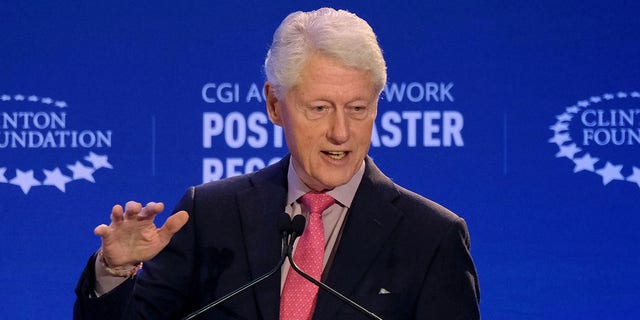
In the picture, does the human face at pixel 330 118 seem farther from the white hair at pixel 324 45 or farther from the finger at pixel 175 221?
the finger at pixel 175 221

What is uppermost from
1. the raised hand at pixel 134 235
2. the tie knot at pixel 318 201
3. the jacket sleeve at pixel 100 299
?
the tie knot at pixel 318 201

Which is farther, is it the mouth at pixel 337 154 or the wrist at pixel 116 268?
the mouth at pixel 337 154

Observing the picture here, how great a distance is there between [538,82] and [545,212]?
1.42ft

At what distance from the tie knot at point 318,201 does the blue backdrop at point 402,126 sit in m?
1.34

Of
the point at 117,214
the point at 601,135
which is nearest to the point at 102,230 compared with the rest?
the point at 117,214

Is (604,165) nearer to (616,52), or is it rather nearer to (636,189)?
(636,189)

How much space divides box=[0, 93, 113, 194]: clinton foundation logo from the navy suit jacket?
1.46 m

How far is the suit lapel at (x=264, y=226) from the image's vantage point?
189 centimetres

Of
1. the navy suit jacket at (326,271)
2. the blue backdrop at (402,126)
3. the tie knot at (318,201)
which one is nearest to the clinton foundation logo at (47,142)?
the blue backdrop at (402,126)

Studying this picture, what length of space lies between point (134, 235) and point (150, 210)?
0.30 feet

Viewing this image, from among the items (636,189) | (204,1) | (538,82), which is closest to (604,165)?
(636,189)

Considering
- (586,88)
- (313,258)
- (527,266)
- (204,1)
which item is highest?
(204,1)

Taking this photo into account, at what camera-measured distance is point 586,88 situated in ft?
10.8

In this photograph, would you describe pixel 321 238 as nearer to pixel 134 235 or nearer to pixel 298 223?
pixel 298 223
